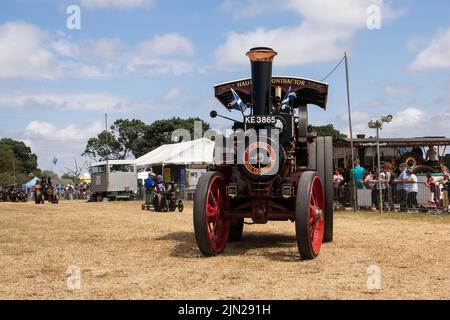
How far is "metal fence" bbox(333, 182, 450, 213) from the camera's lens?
16.4 meters

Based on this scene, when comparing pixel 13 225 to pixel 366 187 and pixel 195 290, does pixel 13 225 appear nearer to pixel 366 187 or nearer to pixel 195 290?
pixel 195 290

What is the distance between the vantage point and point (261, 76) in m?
7.82

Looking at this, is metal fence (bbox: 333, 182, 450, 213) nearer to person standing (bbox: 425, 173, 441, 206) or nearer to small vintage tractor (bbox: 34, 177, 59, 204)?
person standing (bbox: 425, 173, 441, 206)

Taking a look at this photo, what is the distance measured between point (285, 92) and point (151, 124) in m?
52.9

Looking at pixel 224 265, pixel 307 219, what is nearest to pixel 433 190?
pixel 307 219

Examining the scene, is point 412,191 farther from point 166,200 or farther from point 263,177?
point 263,177

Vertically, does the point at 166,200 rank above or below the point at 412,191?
below

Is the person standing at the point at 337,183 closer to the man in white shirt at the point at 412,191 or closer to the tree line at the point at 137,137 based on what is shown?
the man in white shirt at the point at 412,191

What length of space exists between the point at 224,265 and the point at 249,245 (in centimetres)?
215

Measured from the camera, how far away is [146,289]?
5.54 meters

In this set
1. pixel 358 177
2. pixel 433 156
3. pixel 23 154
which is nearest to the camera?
pixel 358 177

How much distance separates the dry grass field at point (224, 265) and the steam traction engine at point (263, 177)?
43 centimetres
